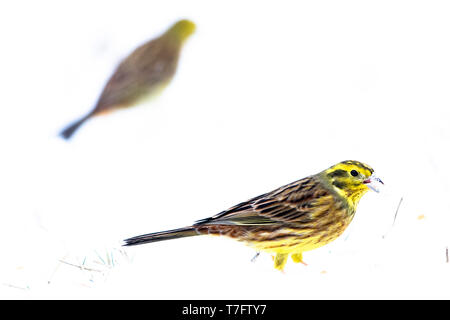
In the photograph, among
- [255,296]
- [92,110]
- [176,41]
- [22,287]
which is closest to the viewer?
[255,296]

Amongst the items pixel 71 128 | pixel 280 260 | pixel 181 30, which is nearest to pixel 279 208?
pixel 280 260

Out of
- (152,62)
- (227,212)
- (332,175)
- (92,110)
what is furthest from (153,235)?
(152,62)

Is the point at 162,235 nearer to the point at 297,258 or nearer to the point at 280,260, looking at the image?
the point at 280,260

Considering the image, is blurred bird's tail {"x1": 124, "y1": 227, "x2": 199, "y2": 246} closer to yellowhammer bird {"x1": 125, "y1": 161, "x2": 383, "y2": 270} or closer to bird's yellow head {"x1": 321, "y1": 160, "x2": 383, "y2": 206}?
yellowhammer bird {"x1": 125, "y1": 161, "x2": 383, "y2": 270}

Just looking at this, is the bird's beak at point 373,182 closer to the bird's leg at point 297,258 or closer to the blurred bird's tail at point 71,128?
the bird's leg at point 297,258

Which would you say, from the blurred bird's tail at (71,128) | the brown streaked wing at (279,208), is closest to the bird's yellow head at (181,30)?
the blurred bird's tail at (71,128)

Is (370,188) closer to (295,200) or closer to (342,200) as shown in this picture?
(342,200)
